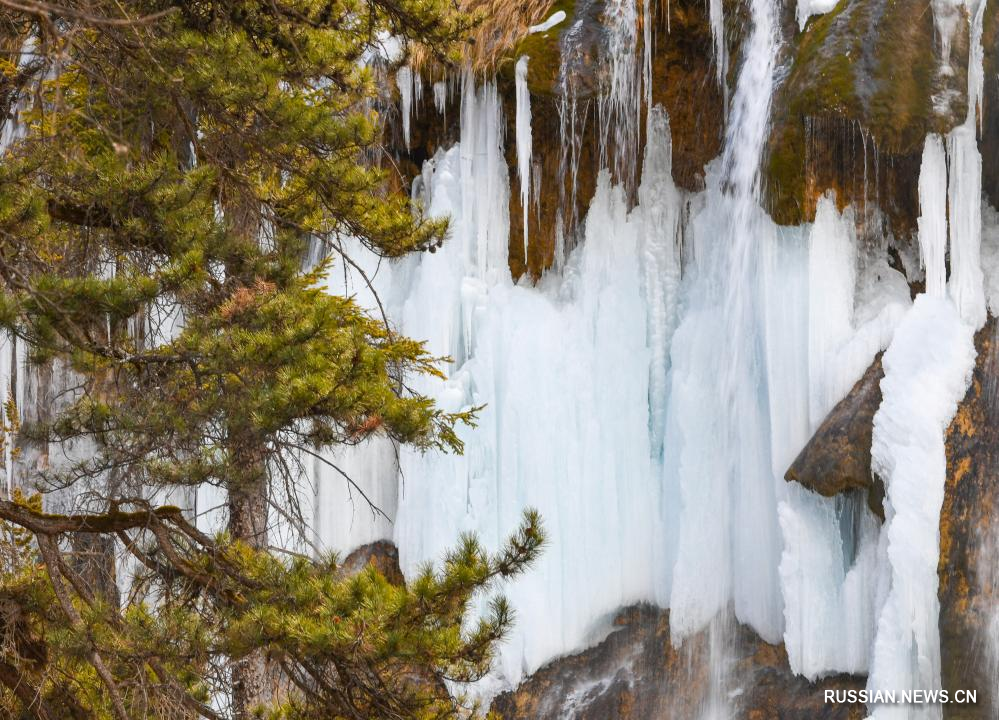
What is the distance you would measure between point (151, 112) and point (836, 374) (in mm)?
4520

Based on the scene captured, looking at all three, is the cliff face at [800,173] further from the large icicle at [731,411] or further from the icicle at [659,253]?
the large icicle at [731,411]

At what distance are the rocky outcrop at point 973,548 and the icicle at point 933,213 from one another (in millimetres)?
544

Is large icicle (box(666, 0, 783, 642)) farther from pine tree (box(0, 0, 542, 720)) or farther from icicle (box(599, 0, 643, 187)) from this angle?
pine tree (box(0, 0, 542, 720))

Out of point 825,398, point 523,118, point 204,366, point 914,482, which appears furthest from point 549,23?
point 204,366

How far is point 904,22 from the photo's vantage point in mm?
7152

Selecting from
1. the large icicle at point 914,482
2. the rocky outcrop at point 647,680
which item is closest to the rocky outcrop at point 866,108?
the large icicle at point 914,482

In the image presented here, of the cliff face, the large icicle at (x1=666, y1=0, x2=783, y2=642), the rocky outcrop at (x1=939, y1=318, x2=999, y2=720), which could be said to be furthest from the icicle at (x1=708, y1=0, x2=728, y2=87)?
the rocky outcrop at (x1=939, y1=318, x2=999, y2=720)

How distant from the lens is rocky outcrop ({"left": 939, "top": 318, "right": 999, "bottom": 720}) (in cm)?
635

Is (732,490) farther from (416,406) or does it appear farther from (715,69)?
(416,406)

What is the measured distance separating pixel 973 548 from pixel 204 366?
479 centimetres

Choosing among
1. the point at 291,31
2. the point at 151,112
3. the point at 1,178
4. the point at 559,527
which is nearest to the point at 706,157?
the point at 559,527

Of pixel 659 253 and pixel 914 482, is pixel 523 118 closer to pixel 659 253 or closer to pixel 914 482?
pixel 659 253

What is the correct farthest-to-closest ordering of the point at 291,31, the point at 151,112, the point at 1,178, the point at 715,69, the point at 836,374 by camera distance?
the point at 715,69
the point at 836,374
the point at 291,31
the point at 151,112
the point at 1,178

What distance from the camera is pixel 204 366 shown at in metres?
3.98
